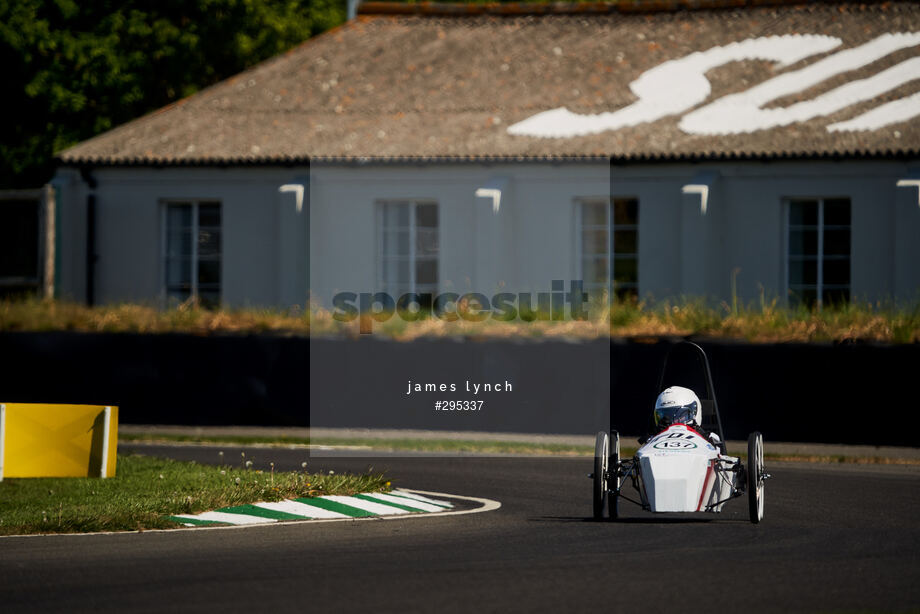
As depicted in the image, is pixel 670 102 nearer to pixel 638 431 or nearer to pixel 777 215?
pixel 777 215

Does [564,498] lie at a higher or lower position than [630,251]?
lower

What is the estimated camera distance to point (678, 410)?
12.3 metres

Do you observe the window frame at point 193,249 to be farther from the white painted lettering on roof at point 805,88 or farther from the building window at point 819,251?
the building window at point 819,251

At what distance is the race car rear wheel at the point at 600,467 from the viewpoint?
12109 mm

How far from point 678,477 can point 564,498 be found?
10.5ft

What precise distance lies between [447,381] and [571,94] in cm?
1046

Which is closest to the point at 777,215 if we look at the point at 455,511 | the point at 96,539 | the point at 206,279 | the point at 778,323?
the point at 778,323

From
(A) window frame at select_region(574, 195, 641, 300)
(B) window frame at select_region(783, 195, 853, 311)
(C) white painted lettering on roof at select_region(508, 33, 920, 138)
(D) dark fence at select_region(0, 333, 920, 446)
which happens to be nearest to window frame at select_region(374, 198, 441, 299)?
(C) white painted lettering on roof at select_region(508, 33, 920, 138)

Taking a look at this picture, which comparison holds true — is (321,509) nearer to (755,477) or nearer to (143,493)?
(143,493)

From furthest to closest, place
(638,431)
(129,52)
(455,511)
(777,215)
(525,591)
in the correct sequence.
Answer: (129,52)
(777,215)
(638,431)
(455,511)
(525,591)

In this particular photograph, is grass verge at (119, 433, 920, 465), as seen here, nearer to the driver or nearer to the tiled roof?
the driver

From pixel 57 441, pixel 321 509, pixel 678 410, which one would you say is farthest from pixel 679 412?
pixel 57 441

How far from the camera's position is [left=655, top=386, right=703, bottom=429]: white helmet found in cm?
1225

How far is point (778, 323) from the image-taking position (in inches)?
834
